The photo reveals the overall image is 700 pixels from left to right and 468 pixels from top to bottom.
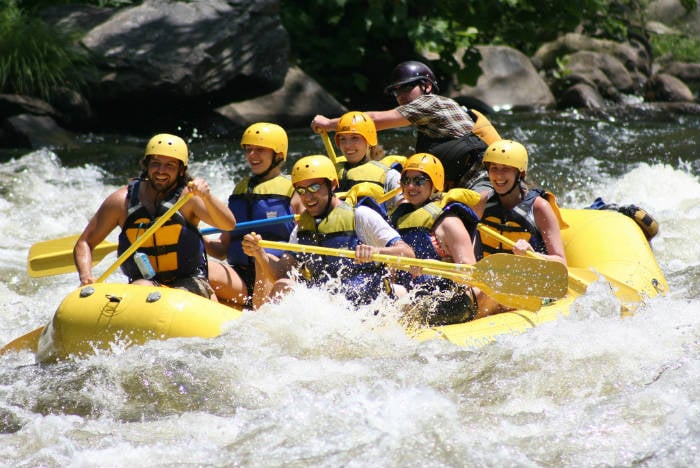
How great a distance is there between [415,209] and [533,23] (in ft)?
30.2

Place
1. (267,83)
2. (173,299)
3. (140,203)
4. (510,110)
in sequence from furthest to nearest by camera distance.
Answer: (510,110) → (267,83) → (140,203) → (173,299)

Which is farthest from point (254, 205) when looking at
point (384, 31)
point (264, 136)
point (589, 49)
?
point (589, 49)

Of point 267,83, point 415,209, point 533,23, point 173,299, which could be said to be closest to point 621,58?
point 533,23

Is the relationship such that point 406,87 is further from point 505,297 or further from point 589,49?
point 589,49

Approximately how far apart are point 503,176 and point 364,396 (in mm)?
1675

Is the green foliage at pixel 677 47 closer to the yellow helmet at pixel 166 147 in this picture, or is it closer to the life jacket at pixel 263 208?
the life jacket at pixel 263 208

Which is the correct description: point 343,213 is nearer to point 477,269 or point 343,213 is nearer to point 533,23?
point 477,269

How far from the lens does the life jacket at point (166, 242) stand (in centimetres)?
508

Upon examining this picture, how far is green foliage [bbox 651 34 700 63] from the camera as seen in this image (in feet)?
56.4

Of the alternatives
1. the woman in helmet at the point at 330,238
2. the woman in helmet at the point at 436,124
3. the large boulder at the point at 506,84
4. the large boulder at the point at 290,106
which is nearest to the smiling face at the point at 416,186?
the woman in helmet at the point at 330,238

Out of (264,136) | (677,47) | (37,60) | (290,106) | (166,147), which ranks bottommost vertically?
(677,47)

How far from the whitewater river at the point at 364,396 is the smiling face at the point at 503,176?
2.44ft

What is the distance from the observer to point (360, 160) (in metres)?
6.38

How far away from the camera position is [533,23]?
45.3 ft
